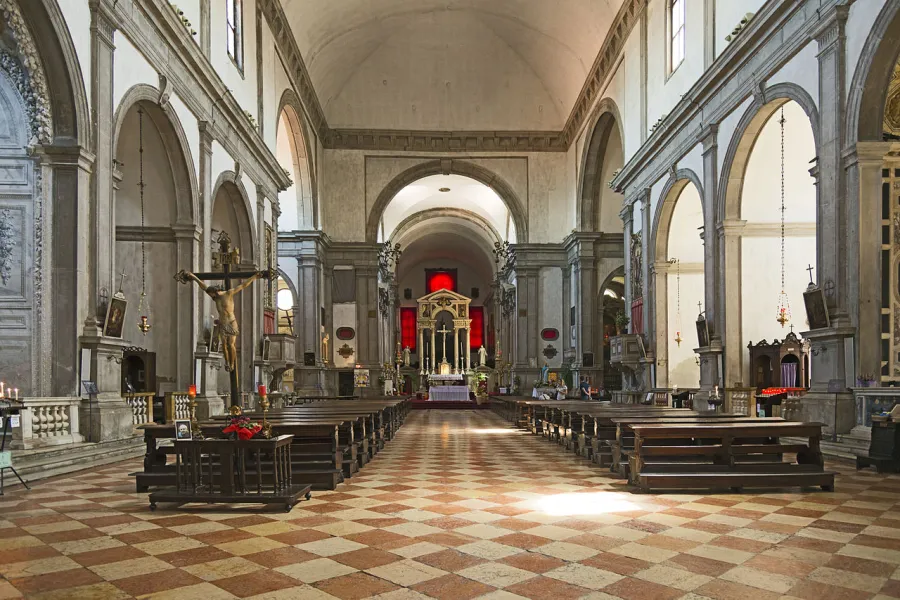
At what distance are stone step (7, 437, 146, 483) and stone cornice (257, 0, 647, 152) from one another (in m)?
15.2

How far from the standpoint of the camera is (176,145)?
46.6 ft

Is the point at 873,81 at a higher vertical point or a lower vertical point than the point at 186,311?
higher

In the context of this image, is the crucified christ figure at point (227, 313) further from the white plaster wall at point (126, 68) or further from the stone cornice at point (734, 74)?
the stone cornice at point (734, 74)

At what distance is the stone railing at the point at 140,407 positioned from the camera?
1307cm

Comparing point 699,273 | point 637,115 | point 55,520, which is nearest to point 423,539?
point 55,520

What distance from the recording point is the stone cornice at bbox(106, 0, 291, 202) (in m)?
11.9

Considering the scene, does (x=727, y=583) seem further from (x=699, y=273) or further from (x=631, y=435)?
(x=699, y=273)

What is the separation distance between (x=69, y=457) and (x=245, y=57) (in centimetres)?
1222

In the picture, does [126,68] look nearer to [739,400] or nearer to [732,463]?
[732,463]

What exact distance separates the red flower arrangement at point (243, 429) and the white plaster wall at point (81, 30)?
5.82m

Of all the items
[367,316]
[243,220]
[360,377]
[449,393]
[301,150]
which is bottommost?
[449,393]

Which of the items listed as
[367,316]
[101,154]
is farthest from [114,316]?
[367,316]

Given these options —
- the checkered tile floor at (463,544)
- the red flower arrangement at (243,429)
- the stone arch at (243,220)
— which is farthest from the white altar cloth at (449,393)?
the red flower arrangement at (243,429)

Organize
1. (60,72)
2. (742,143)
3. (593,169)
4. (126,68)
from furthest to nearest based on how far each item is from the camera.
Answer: (593,169) → (742,143) → (126,68) → (60,72)
